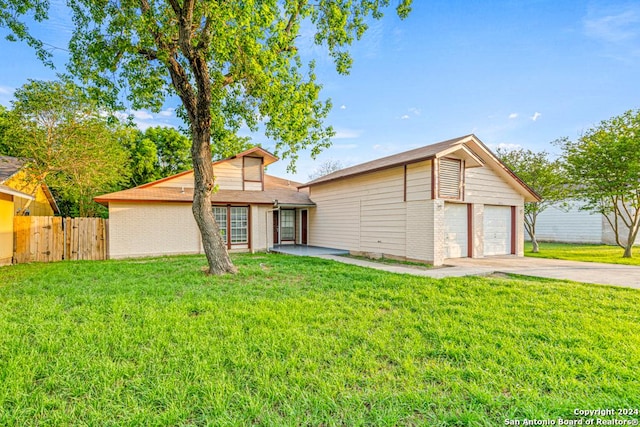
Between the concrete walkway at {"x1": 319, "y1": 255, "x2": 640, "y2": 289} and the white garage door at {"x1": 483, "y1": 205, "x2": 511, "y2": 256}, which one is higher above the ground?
the white garage door at {"x1": 483, "y1": 205, "x2": 511, "y2": 256}

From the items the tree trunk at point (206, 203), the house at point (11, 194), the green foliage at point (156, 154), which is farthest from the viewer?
the green foliage at point (156, 154)

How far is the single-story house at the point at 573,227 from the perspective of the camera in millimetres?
18125

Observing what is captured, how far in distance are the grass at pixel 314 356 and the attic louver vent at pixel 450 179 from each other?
4523 millimetres

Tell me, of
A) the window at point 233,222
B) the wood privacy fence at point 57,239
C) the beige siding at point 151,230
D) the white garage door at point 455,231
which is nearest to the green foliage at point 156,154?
the wood privacy fence at point 57,239

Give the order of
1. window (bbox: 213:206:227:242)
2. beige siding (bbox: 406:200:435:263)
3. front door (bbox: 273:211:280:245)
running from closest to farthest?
1. beige siding (bbox: 406:200:435:263)
2. window (bbox: 213:206:227:242)
3. front door (bbox: 273:211:280:245)

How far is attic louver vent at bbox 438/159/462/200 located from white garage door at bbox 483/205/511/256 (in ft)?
8.88

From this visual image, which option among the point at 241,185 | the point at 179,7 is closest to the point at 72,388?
the point at 179,7

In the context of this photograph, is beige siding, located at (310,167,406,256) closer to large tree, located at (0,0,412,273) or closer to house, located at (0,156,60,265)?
large tree, located at (0,0,412,273)

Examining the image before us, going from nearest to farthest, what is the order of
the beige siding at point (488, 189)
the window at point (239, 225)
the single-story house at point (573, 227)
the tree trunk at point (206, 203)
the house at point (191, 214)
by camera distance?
the tree trunk at point (206, 203), the beige siding at point (488, 189), the house at point (191, 214), the window at point (239, 225), the single-story house at point (573, 227)

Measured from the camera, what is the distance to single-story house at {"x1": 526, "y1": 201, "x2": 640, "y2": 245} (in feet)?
59.5

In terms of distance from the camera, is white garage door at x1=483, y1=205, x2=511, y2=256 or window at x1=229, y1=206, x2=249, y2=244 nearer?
white garage door at x1=483, y1=205, x2=511, y2=256

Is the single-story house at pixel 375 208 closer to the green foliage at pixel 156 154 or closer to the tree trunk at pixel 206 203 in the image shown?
the tree trunk at pixel 206 203

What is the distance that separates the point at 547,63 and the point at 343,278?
9836 mm

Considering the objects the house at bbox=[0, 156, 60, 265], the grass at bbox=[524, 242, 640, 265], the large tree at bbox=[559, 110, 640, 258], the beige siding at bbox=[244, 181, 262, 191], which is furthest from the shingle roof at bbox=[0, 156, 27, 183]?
the large tree at bbox=[559, 110, 640, 258]
